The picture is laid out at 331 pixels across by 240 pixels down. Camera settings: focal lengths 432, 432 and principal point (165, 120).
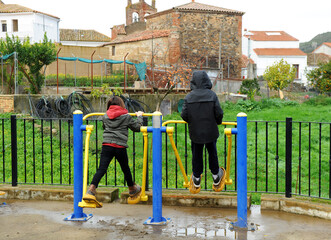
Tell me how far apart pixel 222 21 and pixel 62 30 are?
3834 cm

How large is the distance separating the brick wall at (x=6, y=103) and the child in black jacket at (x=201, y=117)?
15812 mm

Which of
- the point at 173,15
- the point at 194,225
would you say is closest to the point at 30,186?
the point at 194,225

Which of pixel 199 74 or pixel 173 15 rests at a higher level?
pixel 173 15

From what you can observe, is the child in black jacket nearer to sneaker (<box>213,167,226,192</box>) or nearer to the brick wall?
sneaker (<box>213,167,226,192</box>)

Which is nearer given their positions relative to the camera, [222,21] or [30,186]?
[30,186]

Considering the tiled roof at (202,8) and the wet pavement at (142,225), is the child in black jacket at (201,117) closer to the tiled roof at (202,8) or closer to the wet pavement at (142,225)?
the wet pavement at (142,225)

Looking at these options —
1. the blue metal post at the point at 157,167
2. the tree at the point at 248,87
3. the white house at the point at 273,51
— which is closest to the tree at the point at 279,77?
the tree at the point at 248,87

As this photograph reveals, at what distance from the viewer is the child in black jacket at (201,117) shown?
5461 millimetres

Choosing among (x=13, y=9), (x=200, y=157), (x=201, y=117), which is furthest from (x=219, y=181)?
(x=13, y=9)

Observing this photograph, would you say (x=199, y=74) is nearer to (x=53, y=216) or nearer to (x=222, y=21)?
(x=53, y=216)

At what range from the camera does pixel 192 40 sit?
40344 millimetres

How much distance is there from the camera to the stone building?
131ft

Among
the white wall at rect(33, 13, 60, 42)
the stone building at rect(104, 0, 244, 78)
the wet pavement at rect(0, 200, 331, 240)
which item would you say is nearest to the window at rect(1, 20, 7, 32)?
the white wall at rect(33, 13, 60, 42)

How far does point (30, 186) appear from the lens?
24.0 ft
